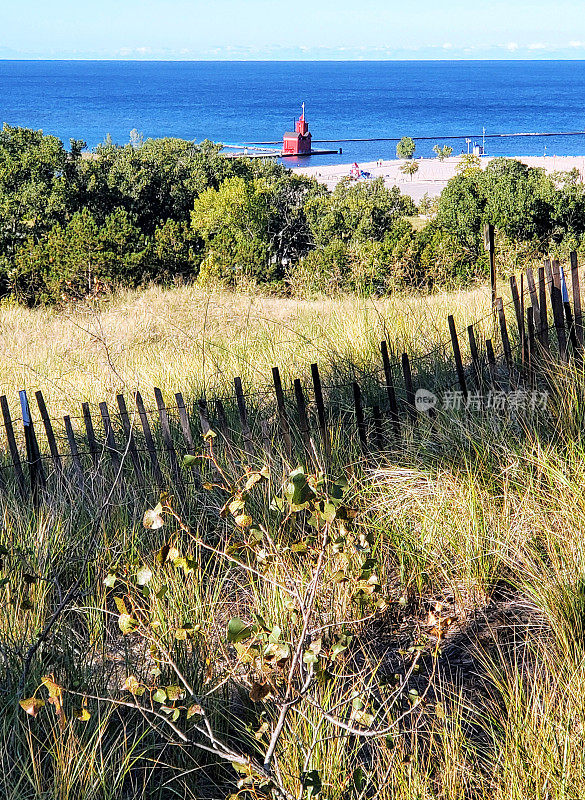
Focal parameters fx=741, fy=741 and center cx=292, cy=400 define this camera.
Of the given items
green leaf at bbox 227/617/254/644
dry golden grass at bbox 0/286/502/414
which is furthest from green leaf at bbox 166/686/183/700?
dry golden grass at bbox 0/286/502/414

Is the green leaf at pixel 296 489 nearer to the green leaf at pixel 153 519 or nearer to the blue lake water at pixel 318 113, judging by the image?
the green leaf at pixel 153 519

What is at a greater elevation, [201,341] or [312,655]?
[201,341]

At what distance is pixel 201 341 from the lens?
270 inches

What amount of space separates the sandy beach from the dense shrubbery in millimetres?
29331

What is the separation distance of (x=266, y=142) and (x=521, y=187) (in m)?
84.6

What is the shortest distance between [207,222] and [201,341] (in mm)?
18710

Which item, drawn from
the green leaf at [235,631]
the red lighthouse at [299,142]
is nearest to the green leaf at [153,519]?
the green leaf at [235,631]

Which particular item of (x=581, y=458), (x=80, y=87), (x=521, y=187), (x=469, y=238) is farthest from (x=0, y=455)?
(x=80, y=87)

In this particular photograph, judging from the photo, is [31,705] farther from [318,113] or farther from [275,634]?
[318,113]

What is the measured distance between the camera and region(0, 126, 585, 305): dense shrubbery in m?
16.9

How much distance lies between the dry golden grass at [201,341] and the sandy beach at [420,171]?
50470 millimetres

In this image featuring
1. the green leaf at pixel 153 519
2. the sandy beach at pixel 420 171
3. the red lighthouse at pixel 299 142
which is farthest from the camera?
the red lighthouse at pixel 299 142

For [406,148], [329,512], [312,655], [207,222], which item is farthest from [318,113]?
[312,655]

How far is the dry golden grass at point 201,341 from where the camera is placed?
17.6 ft
